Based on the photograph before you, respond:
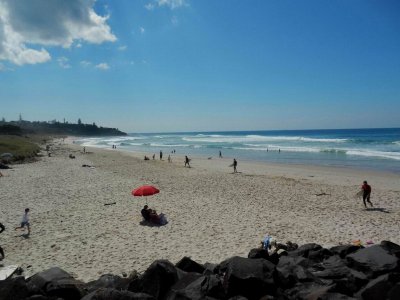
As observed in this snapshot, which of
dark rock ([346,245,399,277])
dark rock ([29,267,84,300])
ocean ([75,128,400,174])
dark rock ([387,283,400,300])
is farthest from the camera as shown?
ocean ([75,128,400,174])

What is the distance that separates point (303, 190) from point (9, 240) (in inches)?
604

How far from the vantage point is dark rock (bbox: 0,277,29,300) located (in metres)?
6.22

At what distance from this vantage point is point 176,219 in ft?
46.5

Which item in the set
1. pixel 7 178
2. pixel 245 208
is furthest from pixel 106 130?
pixel 245 208

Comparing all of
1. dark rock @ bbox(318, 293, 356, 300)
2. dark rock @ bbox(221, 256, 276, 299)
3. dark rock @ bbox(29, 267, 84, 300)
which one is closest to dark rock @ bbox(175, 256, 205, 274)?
dark rock @ bbox(221, 256, 276, 299)

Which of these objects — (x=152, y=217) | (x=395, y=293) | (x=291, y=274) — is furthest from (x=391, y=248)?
(x=152, y=217)

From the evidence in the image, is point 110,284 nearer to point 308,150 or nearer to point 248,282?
point 248,282

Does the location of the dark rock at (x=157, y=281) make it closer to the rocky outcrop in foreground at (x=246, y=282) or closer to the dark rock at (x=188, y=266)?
the rocky outcrop in foreground at (x=246, y=282)

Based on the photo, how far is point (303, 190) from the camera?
20.7 metres

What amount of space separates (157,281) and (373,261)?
439cm

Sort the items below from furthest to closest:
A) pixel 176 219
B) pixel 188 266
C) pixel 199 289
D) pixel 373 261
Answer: pixel 176 219, pixel 188 266, pixel 373 261, pixel 199 289

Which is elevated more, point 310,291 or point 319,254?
point 310,291

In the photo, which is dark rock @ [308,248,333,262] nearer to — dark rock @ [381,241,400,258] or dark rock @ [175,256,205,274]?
dark rock @ [381,241,400,258]

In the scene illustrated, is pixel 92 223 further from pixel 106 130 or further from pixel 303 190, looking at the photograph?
pixel 106 130
